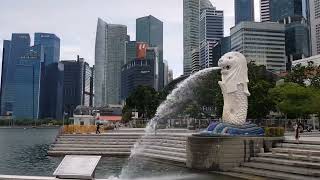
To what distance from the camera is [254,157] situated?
27078 mm

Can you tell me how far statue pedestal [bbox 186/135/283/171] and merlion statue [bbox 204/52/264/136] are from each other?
152 cm

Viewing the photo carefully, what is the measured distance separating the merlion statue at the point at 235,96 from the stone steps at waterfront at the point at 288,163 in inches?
102

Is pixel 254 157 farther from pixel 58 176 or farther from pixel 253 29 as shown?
pixel 253 29

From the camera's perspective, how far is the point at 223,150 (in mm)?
26891

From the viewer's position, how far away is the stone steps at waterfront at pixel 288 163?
2233 centimetres

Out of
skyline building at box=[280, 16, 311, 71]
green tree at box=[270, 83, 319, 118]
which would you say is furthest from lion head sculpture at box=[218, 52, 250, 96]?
skyline building at box=[280, 16, 311, 71]

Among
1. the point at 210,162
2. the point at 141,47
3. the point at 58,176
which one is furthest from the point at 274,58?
the point at 58,176

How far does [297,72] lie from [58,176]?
54214 millimetres

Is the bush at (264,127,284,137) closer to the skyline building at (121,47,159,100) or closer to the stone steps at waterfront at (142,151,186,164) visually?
the stone steps at waterfront at (142,151,186,164)

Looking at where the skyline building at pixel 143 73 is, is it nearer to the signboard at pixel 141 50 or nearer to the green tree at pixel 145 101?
the signboard at pixel 141 50

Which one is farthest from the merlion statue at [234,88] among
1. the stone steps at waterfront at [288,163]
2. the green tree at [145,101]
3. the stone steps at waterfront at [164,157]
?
the green tree at [145,101]

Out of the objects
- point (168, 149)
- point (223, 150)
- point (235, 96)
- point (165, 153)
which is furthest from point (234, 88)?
point (168, 149)

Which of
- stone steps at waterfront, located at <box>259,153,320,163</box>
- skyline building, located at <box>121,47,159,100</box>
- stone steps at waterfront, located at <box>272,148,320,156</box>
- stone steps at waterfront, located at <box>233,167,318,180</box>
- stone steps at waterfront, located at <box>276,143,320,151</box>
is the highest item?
skyline building, located at <box>121,47,159,100</box>

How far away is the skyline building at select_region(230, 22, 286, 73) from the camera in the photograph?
6506 inches
